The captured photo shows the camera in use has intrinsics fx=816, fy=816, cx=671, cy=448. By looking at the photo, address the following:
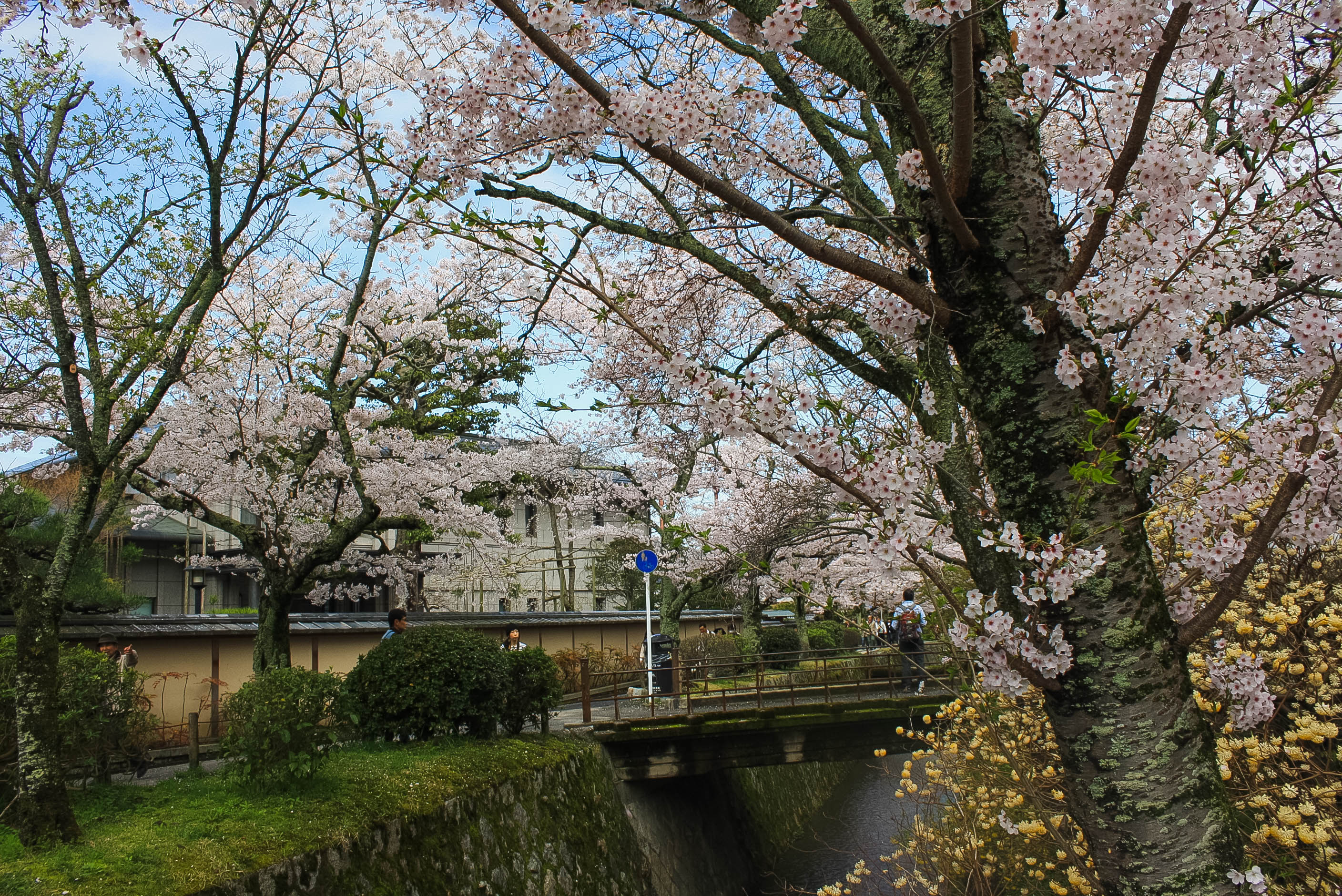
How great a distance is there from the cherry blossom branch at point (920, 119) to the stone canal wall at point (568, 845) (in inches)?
204

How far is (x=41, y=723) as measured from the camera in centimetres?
493

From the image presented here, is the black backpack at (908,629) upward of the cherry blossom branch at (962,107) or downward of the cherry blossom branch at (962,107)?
downward

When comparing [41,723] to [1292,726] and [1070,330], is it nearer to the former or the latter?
[1070,330]

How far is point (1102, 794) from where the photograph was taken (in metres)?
2.18

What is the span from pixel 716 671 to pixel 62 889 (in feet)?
54.2

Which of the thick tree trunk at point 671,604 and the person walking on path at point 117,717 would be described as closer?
the person walking on path at point 117,717

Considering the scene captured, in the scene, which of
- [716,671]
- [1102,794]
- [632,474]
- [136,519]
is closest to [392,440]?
[136,519]

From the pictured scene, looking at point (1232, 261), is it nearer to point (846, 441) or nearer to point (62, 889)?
point (846, 441)

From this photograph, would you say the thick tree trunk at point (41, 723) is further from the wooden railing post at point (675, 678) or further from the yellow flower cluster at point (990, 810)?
the wooden railing post at point (675, 678)

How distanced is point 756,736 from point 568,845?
12.5 ft

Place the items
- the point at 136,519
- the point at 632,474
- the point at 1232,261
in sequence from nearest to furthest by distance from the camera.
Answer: the point at 1232,261
the point at 136,519
the point at 632,474

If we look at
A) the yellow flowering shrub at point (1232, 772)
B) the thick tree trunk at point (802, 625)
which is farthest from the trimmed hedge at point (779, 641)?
the yellow flowering shrub at point (1232, 772)

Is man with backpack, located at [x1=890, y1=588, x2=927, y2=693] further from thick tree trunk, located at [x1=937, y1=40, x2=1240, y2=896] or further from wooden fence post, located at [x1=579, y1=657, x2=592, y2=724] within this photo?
thick tree trunk, located at [x1=937, y1=40, x2=1240, y2=896]

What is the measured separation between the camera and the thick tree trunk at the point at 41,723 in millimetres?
4844
